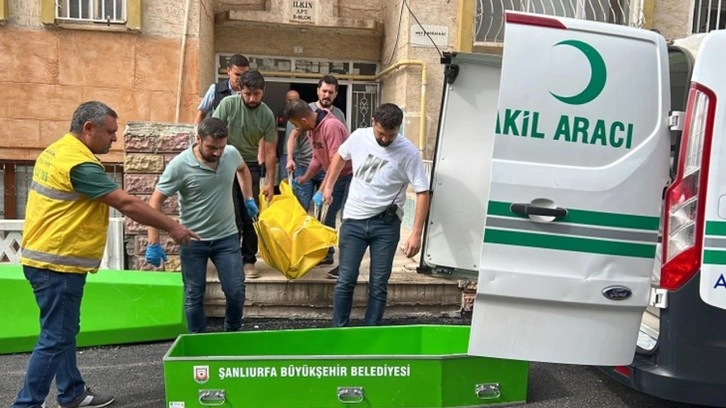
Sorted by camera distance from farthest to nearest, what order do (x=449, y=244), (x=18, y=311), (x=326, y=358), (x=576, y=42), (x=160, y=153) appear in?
(x=160, y=153) < (x=18, y=311) < (x=449, y=244) < (x=326, y=358) < (x=576, y=42)

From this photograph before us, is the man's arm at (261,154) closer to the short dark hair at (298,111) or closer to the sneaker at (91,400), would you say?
the short dark hair at (298,111)

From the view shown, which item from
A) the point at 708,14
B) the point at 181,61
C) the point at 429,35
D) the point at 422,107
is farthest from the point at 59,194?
the point at 708,14

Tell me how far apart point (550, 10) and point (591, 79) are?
23.4 feet

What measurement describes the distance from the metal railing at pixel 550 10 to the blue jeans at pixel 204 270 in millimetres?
6177

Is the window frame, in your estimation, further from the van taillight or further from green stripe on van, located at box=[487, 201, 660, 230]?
the van taillight

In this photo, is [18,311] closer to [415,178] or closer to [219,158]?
[219,158]

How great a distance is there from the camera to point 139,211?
10.8 ft

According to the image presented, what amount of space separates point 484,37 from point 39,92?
619cm

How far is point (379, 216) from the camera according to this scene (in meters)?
4.17

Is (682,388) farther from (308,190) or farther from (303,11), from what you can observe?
(303,11)

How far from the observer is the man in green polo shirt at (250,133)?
4.88 m

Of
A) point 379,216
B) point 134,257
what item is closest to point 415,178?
point 379,216

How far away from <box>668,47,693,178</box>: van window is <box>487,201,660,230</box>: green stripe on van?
0.27 m

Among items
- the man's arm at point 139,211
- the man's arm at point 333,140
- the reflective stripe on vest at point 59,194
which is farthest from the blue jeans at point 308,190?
the reflective stripe on vest at point 59,194
